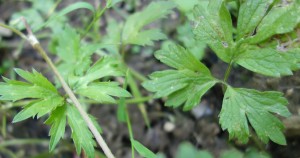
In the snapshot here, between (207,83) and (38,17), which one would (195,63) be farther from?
(38,17)

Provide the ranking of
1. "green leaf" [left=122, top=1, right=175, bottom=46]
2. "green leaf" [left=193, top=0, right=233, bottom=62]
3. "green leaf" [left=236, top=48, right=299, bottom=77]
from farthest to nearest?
1. "green leaf" [left=122, top=1, right=175, bottom=46]
2. "green leaf" [left=193, top=0, right=233, bottom=62]
3. "green leaf" [left=236, top=48, right=299, bottom=77]

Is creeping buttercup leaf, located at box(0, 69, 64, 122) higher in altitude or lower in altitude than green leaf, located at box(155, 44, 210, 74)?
higher

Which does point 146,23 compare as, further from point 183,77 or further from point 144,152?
point 144,152

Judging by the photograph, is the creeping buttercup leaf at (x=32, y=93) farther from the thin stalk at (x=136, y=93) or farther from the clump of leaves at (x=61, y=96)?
the thin stalk at (x=136, y=93)

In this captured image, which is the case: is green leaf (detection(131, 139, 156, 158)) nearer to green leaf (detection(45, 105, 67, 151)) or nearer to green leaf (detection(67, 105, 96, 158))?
green leaf (detection(67, 105, 96, 158))

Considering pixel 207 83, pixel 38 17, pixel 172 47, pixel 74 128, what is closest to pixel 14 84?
pixel 74 128

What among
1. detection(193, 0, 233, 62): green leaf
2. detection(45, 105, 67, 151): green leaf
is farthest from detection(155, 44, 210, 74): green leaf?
detection(45, 105, 67, 151): green leaf
